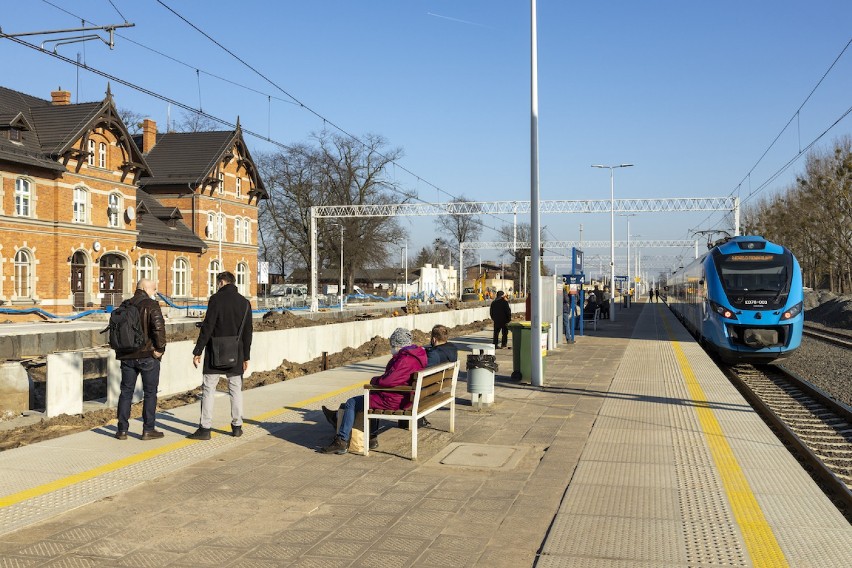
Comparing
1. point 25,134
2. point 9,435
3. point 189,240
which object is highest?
point 25,134

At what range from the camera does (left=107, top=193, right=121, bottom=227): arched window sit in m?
45.2

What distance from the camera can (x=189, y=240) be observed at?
5353cm

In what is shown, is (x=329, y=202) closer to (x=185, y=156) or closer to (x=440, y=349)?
(x=185, y=156)

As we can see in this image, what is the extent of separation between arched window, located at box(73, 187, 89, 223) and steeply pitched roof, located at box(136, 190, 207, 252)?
485 cm

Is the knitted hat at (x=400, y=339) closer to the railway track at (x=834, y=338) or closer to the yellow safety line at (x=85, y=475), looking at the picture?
the yellow safety line at (x=85, y=475)

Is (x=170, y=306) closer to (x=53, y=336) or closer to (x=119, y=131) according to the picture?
(x=119, y=131)

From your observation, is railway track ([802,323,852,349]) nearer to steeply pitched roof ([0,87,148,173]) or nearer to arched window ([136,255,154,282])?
steeply pitched roof ([0,87,148,173])

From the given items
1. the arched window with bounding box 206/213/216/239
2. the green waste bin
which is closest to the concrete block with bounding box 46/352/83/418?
the green waste bin

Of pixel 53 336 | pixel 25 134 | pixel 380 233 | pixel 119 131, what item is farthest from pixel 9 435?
pixel 380 233

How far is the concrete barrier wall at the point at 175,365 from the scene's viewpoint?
35.4ft

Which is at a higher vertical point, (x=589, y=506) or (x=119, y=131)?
(x=119, y=131)

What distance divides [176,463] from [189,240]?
48.2m

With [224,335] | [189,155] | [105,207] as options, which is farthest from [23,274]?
→ [224,335]

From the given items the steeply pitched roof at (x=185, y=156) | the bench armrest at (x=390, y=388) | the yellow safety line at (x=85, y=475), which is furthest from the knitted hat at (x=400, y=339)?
the steeply pitched roof at (x=185, y=156)
